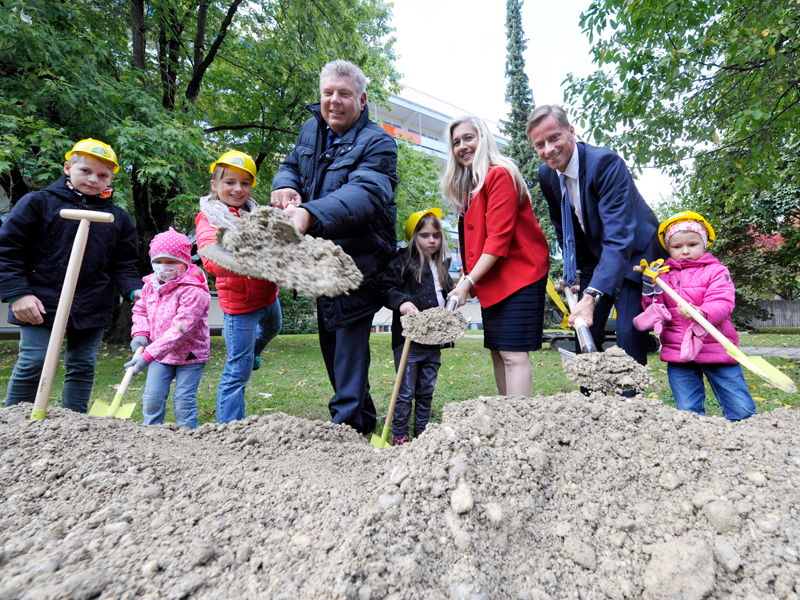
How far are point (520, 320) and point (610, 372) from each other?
0.59m

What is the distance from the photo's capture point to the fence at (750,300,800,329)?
21.1m

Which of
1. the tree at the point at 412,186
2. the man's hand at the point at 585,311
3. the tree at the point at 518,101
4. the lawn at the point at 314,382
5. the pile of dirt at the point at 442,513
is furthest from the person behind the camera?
the tree at the point at 518,101

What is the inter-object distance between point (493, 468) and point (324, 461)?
0.79m

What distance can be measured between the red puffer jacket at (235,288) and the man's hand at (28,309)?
966 millimetres

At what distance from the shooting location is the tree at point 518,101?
19675 mm

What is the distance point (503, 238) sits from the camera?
2400 mm

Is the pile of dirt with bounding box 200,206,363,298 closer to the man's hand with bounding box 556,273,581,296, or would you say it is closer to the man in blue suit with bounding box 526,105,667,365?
the man in blue suit with bounding box 526,105,667,365

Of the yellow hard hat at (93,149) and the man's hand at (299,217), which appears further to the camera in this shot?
the yellow hard hat at (93,149)

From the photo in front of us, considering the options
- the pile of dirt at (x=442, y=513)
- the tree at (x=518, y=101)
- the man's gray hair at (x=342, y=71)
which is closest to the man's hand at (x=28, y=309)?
the pile of dirt at (x=442, y=513)

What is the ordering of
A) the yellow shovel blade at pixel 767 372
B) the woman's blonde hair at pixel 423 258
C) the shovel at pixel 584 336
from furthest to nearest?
1. the woman's blonde hair at pixel 423 258
2. the shovel at pixel 584 336
3. the yellow shovel blade at pixel 767 372

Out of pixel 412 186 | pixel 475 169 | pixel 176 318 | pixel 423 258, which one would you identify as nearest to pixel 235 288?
pixel 176 318

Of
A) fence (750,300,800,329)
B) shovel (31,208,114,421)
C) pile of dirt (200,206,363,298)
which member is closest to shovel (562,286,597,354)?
pile of dirt (200,206,363,298)

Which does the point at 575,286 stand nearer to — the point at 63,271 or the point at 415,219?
the point at 415,219

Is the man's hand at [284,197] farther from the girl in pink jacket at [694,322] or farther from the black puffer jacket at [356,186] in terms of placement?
the girl in pink jacket at [694,322]
